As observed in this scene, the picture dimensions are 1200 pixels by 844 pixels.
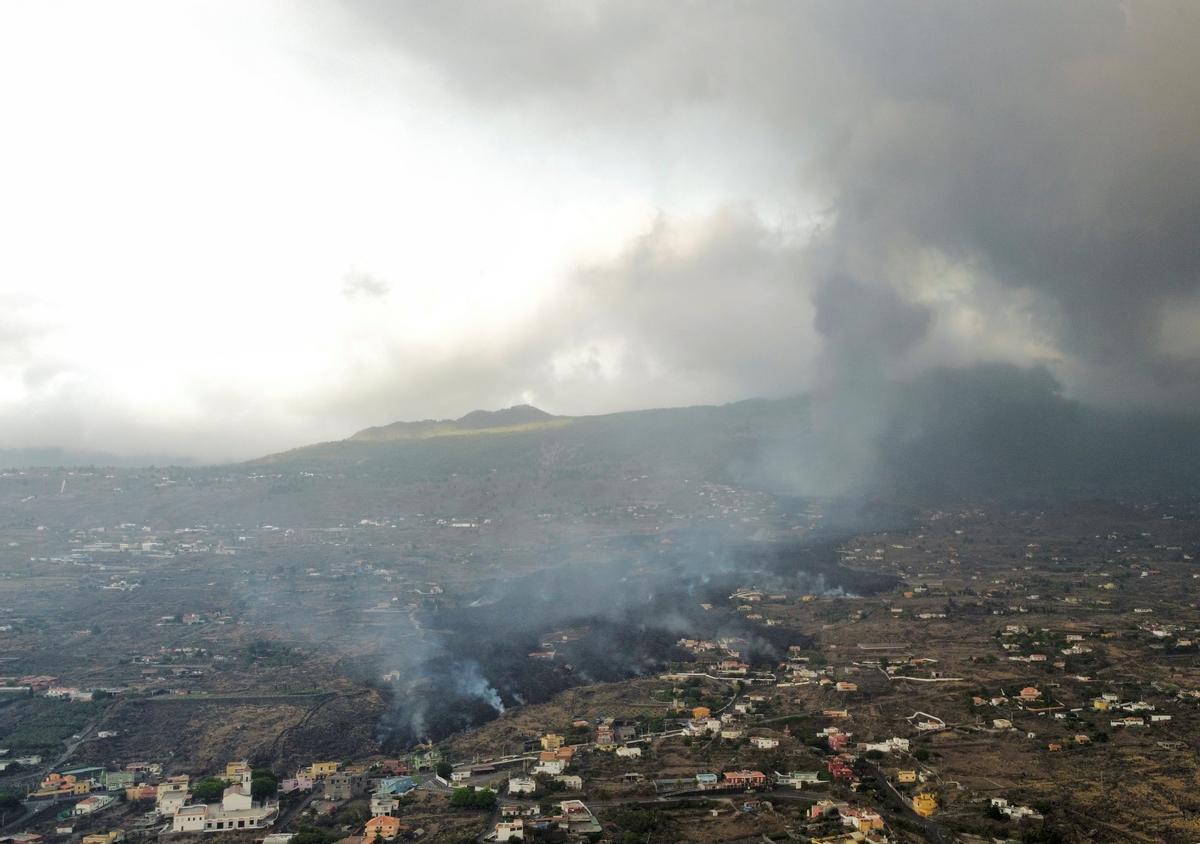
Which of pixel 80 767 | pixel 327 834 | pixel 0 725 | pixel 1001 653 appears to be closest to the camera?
pixel 327 834

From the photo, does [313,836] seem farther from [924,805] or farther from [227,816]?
[924,805]

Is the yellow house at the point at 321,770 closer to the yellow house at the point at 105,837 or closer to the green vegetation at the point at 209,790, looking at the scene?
the green vegetation at the point at 209,790

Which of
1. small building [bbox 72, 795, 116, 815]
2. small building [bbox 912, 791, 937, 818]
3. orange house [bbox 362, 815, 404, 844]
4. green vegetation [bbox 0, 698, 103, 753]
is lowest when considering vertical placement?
small building [bbox 912, 791, 937, 818]

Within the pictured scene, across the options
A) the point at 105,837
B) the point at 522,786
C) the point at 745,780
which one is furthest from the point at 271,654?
the point at 745,780

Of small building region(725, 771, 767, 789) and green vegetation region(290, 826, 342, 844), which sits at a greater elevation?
green vegetation region(290, 826, 342, 844)

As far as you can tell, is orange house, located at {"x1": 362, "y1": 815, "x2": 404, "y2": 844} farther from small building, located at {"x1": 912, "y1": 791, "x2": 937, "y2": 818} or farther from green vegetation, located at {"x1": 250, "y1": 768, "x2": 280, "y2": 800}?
small building, located at {"x1": 912, "y1": 791, "x2": 937, "y2": 818}

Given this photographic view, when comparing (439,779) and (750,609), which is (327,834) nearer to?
(439,779)

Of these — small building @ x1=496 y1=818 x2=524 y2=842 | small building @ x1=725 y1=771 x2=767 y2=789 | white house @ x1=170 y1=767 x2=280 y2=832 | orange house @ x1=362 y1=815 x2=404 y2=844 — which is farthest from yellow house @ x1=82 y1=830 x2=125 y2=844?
small building @ x1=725 y1=771 x2=767 y2=789

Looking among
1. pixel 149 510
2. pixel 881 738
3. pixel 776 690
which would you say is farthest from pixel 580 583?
pixel 149 510
